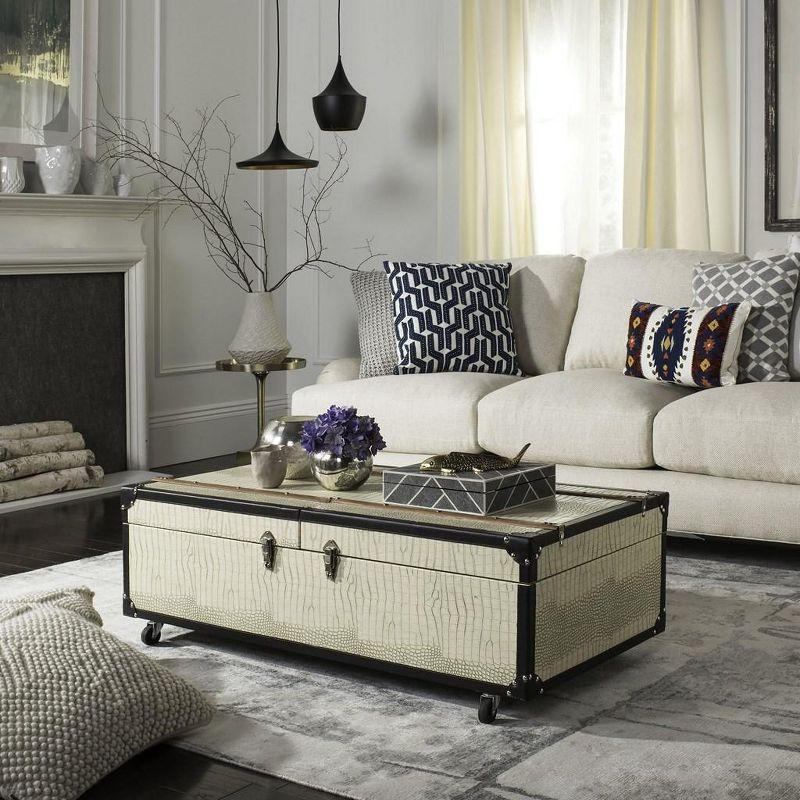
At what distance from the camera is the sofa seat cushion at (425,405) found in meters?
3.88

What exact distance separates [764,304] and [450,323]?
1115mm

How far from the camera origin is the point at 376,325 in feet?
14.5

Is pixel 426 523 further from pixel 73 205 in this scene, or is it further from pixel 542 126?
pixel 542 126

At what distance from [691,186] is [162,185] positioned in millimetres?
2354

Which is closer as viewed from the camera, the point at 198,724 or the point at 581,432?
the point at 198,724

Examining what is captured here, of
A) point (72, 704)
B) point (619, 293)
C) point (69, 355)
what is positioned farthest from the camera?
point (69, 355)

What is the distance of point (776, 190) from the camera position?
470 centimetres

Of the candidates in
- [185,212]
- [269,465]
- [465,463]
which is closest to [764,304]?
[465,463]

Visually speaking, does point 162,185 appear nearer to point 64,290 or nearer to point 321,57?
point 64,290

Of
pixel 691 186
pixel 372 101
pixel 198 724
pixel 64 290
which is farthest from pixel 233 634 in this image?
pixel 372 101

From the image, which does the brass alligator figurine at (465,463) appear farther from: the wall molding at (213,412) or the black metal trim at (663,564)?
the wall molding at (213,412)

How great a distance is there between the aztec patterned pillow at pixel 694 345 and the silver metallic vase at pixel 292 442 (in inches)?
59.6

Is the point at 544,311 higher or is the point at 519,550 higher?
the point at 544,311

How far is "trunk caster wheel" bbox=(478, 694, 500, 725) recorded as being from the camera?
2150mm
